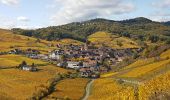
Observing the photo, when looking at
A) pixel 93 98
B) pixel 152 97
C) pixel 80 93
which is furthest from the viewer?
pixel 80 93

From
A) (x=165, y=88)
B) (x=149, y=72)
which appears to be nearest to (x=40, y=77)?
→ (x=149, y=72)

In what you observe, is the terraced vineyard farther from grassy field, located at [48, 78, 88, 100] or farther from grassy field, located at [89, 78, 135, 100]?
grassy field, located at [48, 78, 88, 100]

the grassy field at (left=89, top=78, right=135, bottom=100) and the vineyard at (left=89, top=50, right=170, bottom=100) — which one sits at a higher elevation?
the vineyard at (left=89, top=50, right=170, bottom=100)

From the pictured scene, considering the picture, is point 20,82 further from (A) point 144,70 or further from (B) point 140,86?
(B) point 140,86

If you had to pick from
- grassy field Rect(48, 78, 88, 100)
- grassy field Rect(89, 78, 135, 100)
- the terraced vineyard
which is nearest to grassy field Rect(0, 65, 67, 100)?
A: grassy field Rect(48, 78, 88, 100)

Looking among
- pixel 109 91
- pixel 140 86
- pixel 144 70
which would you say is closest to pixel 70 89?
pixel 109 91

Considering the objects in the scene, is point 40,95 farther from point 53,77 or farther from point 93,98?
point 53,77
